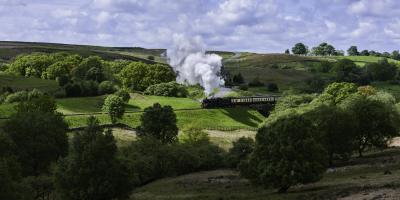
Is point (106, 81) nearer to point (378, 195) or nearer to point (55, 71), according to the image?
point (55, 71)

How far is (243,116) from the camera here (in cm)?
14475

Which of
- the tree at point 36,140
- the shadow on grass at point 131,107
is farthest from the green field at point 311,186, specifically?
the shadow on grass at point 131,107

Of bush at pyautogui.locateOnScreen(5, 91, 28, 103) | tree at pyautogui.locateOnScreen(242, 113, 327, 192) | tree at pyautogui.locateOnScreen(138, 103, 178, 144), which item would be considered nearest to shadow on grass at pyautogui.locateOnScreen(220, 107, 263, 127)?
tree at pyautogui.locateOnScreen(138, 103, 178, 144)

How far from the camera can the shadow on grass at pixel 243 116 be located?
140m

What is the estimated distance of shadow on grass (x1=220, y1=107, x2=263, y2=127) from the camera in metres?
140

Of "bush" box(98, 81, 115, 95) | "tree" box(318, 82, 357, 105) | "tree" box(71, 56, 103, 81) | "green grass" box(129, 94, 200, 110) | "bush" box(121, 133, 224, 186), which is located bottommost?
"bush" box(121, 133, 224, 186)

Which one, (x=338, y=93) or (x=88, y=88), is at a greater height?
(x=338, y=93)

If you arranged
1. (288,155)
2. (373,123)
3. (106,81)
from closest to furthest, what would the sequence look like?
(288,155) < (373,123) < (106,81)

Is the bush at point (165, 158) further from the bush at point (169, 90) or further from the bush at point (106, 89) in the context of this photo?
the bush at point (106, 89)

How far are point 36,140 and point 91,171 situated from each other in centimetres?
2510

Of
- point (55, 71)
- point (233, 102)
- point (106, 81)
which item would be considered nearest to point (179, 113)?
point (233, 102)

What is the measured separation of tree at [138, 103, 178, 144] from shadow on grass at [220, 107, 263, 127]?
133ft

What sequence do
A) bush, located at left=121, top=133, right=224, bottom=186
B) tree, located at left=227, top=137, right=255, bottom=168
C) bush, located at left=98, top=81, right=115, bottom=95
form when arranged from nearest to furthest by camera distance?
bush, located at left=121, top=133, right=224, bottom=186 → tree, located at left=227, top=137, right=255, bottom=168 → bush, located at left=98, top=81, right=115, bottom=95

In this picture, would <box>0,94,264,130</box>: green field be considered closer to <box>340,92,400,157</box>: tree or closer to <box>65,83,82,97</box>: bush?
<box>65,83,82,97</box>: bush
